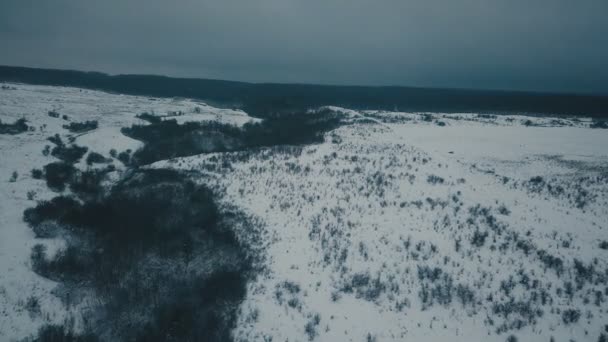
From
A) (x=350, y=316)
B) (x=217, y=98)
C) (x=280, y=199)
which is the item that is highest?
(x=217, y=98)

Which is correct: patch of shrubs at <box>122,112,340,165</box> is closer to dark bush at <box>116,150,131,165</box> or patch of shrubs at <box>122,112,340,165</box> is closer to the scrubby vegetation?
dark bush at <box>116,150,131,165</box>

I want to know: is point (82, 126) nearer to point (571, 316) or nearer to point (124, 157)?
point (124, 157)

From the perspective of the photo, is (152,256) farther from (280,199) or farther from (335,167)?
(335,167)

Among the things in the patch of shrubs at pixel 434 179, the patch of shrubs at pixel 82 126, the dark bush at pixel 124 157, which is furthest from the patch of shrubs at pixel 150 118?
the patch of shrubs at pixel 434 179

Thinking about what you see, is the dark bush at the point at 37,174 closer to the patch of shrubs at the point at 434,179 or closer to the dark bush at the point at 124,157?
the dark bush at the point at 124,157

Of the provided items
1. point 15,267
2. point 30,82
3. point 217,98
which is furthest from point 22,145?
point 30,82

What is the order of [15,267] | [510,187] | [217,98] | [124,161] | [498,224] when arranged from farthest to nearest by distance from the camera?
[217,98] < [124,161] < [510,187] < [498,224] < [15,267]
